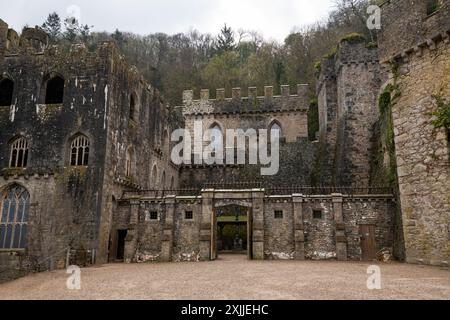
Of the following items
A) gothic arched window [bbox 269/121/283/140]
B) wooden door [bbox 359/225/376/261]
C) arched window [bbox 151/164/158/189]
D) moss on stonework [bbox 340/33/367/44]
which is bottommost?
wooden door [bbox 359/225/376/261]

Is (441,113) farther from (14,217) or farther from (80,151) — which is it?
(14,217)

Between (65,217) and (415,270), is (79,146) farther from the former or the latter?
(415,270)

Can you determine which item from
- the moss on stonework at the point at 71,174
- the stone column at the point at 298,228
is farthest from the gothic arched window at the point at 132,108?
the stone column at the point at 298,228

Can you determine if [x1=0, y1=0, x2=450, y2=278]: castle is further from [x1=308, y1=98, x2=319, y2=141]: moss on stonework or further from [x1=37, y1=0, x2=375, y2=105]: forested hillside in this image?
[x1=37, y1=0, x2=375, y2=105]: forested hillside

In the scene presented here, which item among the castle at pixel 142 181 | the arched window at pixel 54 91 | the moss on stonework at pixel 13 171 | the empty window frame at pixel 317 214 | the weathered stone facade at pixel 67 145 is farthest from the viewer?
the arched window at pixel 54 91

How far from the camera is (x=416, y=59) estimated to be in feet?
53.2

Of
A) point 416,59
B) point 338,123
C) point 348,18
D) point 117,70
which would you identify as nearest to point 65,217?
point 117,70

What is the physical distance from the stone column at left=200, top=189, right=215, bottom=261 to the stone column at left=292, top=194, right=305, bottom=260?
4672mm

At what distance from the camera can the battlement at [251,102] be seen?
36.8 metres

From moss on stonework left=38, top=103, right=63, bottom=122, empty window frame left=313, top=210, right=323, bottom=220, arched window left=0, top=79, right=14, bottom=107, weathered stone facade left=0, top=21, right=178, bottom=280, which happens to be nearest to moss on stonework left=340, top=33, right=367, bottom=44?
empty window frame left=313, top=210, right=323, bottom=220

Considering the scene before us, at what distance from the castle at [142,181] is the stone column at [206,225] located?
59mm

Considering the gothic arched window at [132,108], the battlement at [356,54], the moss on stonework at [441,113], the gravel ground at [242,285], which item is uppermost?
the battlement at [356,54]

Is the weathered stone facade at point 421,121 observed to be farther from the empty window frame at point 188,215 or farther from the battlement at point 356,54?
the battlement at point 356,54

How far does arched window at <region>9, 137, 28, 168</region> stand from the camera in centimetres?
2131
